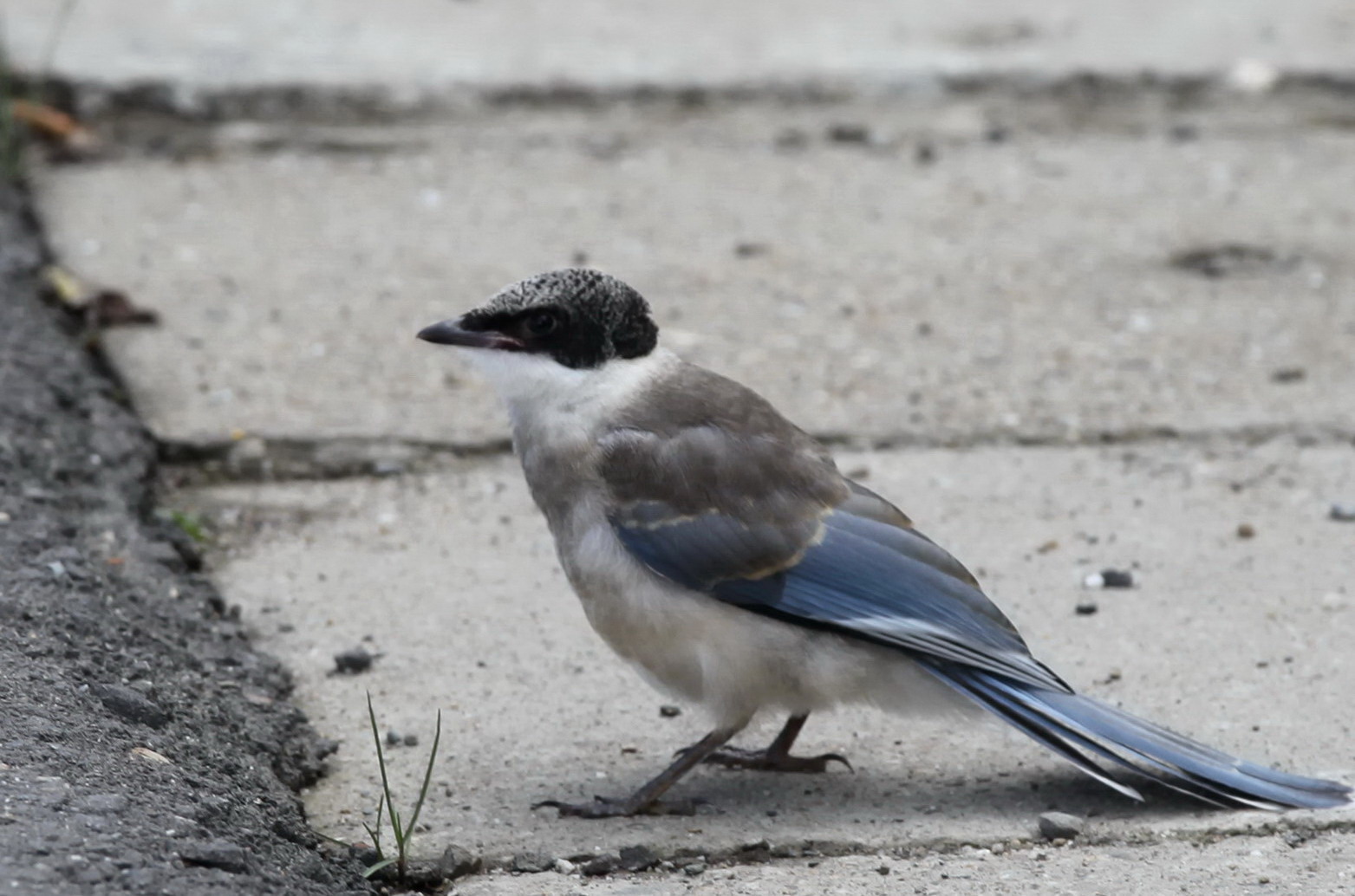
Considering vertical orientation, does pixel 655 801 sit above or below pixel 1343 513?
below

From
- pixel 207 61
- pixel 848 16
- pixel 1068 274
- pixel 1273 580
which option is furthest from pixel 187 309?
pixel 848 16

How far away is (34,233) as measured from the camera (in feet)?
20.6

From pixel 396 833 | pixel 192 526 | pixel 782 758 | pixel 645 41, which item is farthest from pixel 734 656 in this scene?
pixel 645 41

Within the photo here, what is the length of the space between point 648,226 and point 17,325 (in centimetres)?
219

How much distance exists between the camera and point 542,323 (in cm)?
384

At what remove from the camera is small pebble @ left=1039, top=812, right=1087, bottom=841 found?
343cm

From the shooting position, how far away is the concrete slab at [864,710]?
3.57 meters

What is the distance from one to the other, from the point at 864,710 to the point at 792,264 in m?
2.57

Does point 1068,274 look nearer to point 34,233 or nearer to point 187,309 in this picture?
point 187,309

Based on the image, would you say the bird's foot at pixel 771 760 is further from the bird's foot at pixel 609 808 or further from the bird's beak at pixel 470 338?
the bird's beak at pixel 470 338

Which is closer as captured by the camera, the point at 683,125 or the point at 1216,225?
the point at 1216,225

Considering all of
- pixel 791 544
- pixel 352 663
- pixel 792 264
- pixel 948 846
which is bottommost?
pixel 352 663

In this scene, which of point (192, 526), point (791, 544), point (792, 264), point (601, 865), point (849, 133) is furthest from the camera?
point (849, 133)

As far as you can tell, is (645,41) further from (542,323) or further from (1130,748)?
(1130,748)
